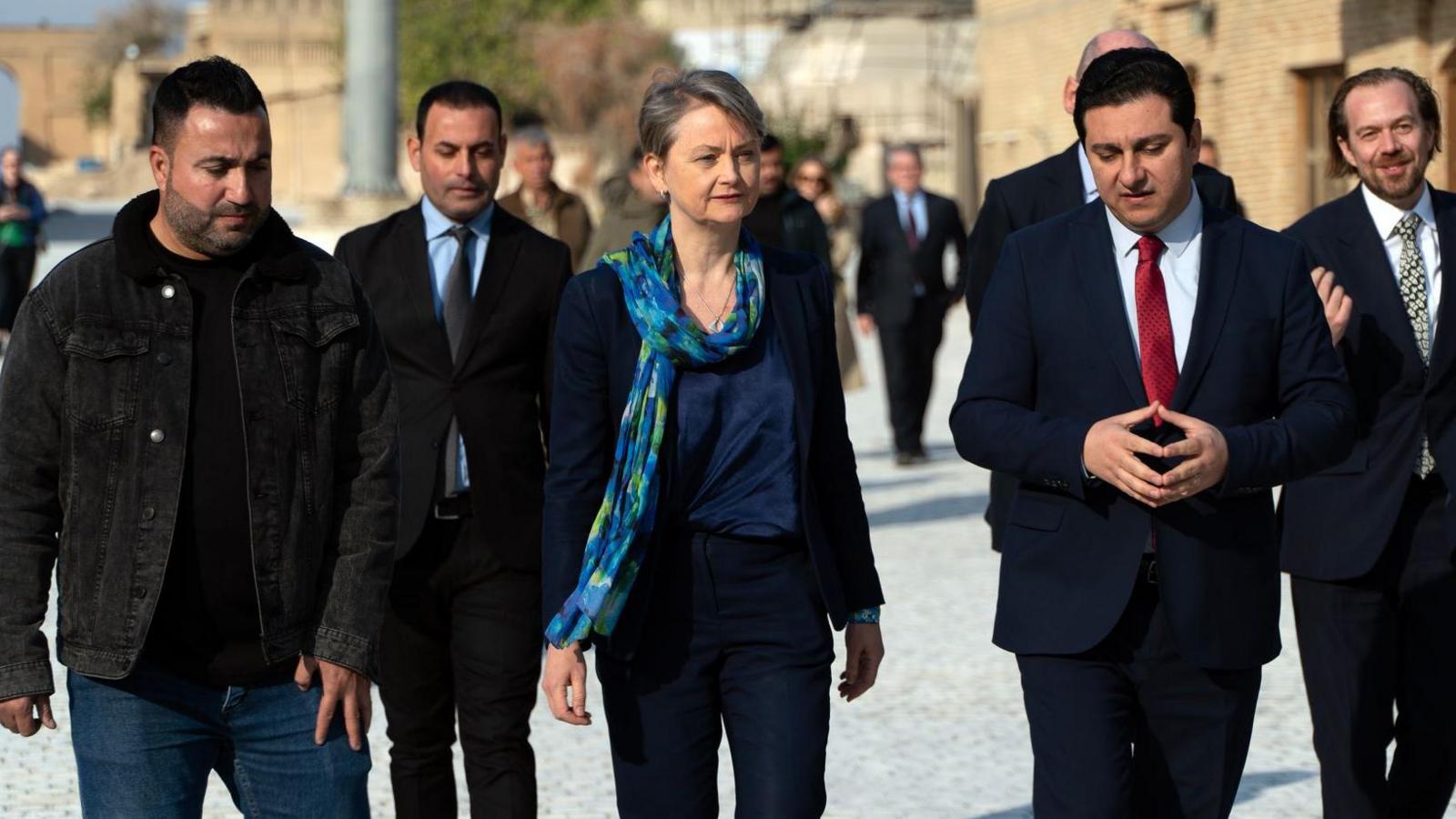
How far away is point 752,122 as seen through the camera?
4477mm

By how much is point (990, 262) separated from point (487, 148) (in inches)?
63.8

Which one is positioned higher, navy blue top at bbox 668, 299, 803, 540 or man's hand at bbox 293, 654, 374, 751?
navy blue top at bbox 668, 299, 803, 540

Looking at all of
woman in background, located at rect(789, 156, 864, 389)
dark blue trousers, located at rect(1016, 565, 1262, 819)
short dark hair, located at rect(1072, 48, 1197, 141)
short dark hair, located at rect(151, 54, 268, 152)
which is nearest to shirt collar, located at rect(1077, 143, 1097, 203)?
short dark hair, located at rect(1072, 48, 1197, 141)

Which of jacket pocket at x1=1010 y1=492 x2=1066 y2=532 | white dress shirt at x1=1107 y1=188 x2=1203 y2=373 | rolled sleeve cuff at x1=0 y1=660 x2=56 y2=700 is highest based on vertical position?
white dress shirt at x1=1107 y1=188 x2=1203 y2=373

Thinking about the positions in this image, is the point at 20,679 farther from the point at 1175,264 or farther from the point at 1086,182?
the point at 1086,182

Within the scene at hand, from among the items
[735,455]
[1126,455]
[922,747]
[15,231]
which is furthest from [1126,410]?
[15,231]

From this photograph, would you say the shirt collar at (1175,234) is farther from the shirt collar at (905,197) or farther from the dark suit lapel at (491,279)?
the shirt collar at (905,197)

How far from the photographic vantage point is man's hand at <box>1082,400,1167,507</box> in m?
4.16

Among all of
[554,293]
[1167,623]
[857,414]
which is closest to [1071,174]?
[554,293]

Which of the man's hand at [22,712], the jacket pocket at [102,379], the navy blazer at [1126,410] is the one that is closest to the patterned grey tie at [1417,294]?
the navy blazer at [1126,410]

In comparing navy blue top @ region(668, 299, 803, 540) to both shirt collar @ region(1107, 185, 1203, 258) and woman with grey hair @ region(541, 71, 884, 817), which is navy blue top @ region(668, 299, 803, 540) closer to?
woman with grey hair @ region(541, 71, 884, 817)

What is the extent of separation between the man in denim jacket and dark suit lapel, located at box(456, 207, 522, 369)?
1552mm

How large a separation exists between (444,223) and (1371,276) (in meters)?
2.31

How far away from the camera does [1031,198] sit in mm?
6703
